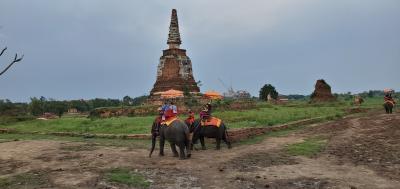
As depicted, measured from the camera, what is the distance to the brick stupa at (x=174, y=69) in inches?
1869

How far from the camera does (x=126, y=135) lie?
21.0 metres

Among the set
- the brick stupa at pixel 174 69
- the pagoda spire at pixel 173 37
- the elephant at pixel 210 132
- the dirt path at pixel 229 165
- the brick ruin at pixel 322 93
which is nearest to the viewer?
the dirt path at pixel 229 165

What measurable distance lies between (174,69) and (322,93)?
15613 millimetres

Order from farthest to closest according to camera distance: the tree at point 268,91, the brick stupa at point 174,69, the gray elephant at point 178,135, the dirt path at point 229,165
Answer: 1. the tree at point 268,91
2. the brick stupa at point 174,69
3. the gray elephant at point 178,135
4. the dirt path at point 229,165

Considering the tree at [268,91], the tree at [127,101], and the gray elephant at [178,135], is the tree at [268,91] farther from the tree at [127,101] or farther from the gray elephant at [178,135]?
the gray elephant at [178,135]

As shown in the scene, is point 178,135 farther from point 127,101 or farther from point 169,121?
point 127,101

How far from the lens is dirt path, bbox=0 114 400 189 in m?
10.4

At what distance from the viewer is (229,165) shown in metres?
12.6

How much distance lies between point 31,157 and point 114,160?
3128 millimetres

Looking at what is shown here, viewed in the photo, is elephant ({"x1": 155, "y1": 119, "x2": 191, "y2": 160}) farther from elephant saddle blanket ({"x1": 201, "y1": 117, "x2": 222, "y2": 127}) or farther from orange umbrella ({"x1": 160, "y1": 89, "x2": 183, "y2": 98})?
orange umbrella ({"x1": 160, "y1": 89, "x2": 183, "y2": 98})

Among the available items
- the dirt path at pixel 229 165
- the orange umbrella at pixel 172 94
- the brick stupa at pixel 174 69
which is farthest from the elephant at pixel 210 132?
the brick stupa at pixel 174 69

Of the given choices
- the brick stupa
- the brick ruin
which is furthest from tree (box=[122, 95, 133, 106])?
the brick ruin

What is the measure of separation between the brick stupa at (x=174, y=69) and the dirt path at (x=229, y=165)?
29.6 meters

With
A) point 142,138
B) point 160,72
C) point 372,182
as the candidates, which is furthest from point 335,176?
point 160,72
